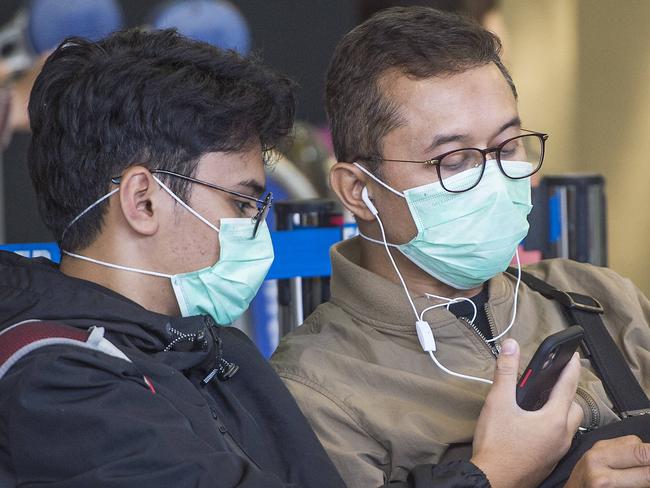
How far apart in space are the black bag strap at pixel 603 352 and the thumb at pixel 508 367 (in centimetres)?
39

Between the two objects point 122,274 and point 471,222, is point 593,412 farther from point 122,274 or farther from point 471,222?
point 122,274

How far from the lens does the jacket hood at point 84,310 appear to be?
1.63 m

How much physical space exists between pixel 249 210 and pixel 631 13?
4250 millimetres

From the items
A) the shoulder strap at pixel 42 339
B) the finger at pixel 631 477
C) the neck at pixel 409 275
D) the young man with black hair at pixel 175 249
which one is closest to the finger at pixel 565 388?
the young man with black hair at pixel 175 249

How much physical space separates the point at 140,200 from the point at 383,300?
597mm

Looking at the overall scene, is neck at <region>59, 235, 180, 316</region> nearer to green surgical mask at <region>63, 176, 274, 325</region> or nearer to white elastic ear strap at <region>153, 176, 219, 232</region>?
green surgical mask at <region>63, 176, 274, 325</region>

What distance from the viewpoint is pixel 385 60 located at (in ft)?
7.05

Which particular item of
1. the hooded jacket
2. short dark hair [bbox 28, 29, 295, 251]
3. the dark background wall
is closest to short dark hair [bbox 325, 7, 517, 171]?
short dark hair [bbox 28, 29, 295, 251]

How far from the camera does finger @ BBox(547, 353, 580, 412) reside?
186 cm

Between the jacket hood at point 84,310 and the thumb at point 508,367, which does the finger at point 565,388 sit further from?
the jacket hood at point 84,310

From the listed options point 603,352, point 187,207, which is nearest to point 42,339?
point 187,207

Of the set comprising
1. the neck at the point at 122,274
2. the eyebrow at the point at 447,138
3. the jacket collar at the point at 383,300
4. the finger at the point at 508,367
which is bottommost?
the finger at the point at 508,367

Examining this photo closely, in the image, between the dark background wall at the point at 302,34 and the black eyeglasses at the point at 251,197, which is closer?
the black eyeglasses at the point at 251,197

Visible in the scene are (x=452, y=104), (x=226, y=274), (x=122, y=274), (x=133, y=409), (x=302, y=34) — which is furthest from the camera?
(x=302, y=34)
